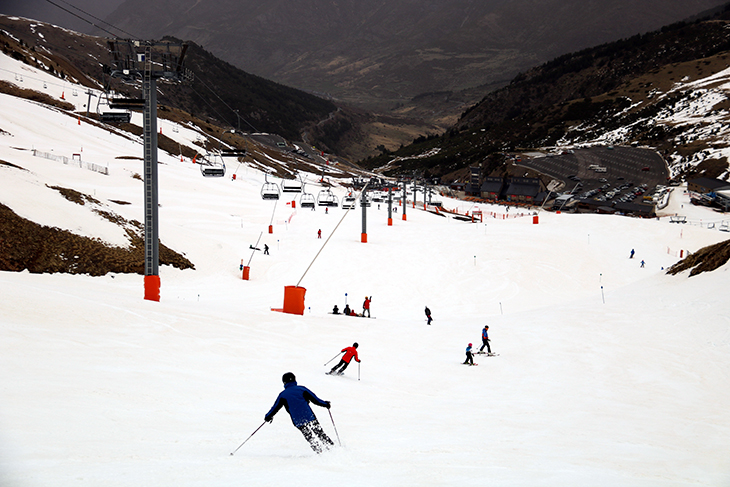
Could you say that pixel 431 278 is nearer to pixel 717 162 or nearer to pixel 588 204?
pixel 588 204

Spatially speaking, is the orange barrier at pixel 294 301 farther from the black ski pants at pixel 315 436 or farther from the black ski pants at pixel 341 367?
the black ski pants at pixel 315 436

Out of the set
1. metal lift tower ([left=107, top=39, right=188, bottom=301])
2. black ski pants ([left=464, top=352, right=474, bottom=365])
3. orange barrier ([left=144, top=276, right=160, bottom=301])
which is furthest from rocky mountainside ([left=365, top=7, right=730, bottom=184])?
orange barrier ([left=144, top=276, right=160, bottom=301])

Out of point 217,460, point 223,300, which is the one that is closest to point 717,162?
point 223,300

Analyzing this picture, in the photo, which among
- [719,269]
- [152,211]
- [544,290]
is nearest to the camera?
[152,211]

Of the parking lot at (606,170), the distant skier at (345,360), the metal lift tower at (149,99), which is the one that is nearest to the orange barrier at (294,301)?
the metal lift tower at (149,99)

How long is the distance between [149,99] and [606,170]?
338 ft

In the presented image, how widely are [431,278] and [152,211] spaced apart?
18121mm

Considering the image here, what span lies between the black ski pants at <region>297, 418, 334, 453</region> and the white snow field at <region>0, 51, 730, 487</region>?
0.42 ft

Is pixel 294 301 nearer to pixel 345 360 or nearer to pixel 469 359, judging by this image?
pixel 469 359

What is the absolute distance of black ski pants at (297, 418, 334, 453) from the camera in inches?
265

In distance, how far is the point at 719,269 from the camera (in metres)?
21.7

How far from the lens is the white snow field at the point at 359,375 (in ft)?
20.3

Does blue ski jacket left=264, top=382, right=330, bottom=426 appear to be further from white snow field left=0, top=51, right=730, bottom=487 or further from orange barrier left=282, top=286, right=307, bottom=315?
orange barrier left=282, top=286, right=307, bottom=315

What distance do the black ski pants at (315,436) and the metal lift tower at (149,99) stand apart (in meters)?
11.1
